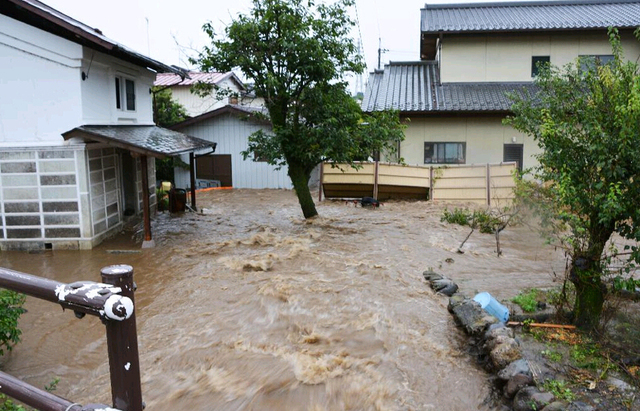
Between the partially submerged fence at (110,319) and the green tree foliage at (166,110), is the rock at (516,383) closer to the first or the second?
the partially submerged fence at (110,319)

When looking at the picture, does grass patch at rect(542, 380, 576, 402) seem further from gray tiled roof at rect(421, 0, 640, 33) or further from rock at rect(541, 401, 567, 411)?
gray tiled roof at rect(421, 0, 640, 33)

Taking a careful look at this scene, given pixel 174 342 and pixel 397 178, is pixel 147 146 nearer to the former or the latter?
pixel 174 342

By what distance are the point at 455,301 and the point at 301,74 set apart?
318 inches

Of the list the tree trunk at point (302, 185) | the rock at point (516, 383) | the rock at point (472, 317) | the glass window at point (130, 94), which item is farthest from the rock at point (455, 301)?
the glass window at point (130, 94)

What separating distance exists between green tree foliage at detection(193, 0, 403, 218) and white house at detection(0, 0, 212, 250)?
2.71 m

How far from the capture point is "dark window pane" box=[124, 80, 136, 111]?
1552 centimetres

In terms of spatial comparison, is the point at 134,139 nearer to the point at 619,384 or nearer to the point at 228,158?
the point at 619,384

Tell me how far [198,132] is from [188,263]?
13806mm

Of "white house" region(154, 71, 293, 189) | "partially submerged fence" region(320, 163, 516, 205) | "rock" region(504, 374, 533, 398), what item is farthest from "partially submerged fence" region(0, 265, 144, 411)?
"white house" region(154, 71, 293, 189)

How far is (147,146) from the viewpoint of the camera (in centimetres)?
1241

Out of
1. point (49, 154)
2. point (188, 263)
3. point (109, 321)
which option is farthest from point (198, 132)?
point (109, 321)

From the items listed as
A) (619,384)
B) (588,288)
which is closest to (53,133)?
(588,288)

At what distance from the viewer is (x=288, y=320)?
7.93m

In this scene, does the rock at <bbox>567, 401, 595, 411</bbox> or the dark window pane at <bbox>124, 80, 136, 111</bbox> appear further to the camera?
the dark window pane at <bbox>124, 80, 136, 111</bbox>
